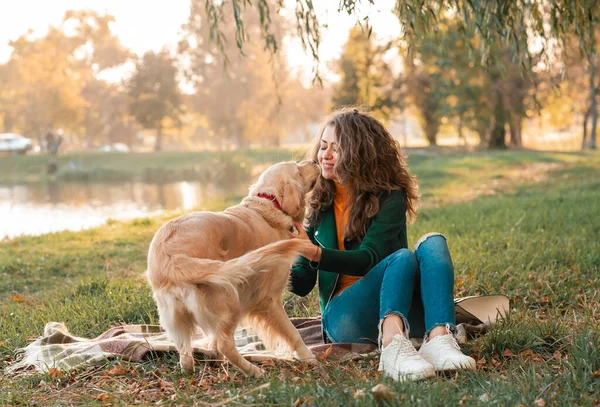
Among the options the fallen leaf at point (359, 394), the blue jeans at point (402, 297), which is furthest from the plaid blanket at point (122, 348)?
the fallen leaf at point (359, 394)

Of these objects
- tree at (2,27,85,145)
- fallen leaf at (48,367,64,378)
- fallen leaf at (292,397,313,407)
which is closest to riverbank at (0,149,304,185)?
tree at (2,27,85,145)

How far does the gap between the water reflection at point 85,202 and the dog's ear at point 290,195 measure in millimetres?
8683

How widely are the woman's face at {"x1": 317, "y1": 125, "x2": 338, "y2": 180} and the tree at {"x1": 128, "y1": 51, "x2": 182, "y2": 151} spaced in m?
38.4

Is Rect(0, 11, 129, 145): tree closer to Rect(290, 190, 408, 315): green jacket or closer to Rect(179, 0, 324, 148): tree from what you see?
Rect(179, 0, 324, 148): tree

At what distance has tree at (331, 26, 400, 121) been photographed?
32531 mm

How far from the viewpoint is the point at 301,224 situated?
391cm

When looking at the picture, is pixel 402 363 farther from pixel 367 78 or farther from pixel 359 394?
pixel 367 78

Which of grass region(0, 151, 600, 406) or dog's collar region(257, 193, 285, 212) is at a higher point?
dog's collar region(257, 193, 285, 212)

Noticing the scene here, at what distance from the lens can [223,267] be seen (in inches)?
118

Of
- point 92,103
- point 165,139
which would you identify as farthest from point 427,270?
point 165,139

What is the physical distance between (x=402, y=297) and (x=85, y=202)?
1612 cm

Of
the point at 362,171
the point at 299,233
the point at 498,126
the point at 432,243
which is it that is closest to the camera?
the point at 432,243

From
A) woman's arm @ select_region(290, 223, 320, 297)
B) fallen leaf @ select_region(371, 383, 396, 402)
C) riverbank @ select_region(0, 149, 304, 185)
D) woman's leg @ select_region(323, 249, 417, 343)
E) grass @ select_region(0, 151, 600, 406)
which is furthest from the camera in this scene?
riverbank @ select_region(0, 149, 304, 185)

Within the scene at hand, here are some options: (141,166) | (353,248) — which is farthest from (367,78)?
(353,248)
